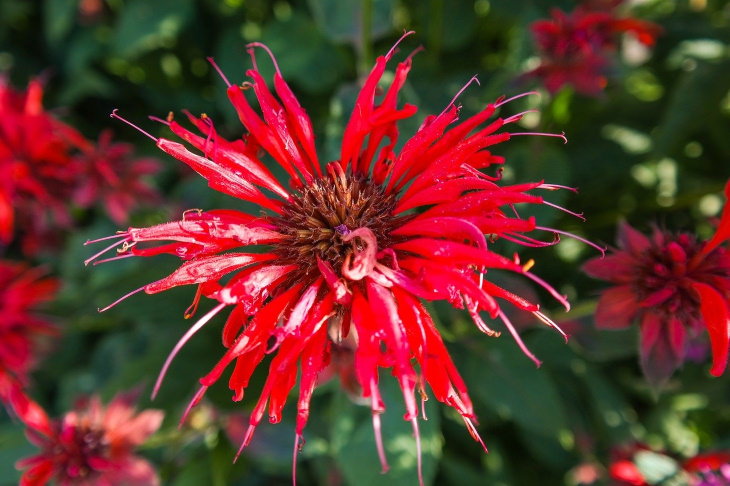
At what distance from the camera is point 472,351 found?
91cm

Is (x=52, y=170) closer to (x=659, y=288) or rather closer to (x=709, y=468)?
(x=659, y=288)

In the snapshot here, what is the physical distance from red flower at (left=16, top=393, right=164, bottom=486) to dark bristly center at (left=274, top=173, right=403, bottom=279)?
0.49 metres

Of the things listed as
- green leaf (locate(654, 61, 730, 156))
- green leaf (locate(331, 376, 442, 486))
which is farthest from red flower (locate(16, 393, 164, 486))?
green leaf (locate(654, 61, 730, 156))

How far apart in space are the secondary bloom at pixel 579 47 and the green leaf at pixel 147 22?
67 centimetres

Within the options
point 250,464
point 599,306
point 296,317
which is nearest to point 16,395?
point 250,464

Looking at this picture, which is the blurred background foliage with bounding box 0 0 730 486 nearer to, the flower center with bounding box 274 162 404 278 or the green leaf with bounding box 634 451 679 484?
the green leaf with bounding box 634 451 679 484

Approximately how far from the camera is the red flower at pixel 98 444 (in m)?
0.88

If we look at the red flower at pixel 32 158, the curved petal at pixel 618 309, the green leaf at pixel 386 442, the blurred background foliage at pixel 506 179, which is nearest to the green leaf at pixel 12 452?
the blurred background foliage at pixel 506 179

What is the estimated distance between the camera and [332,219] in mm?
609

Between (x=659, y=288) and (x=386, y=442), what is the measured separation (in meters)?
0.40

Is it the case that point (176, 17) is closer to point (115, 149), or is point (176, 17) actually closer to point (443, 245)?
point (115, 149)

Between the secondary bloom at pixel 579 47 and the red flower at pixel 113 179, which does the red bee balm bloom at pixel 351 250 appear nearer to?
the secondary bloom at pixel 579 47

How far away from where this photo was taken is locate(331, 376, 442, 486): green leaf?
74 cm

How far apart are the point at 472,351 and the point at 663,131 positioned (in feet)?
1.52
